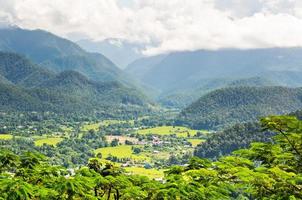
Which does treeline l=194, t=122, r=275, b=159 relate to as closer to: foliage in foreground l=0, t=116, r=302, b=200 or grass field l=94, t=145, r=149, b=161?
grass field l=94, t=145, r=149, b=161

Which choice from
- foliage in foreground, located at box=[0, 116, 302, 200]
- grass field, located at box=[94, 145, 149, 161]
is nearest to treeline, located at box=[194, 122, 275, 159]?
grass field, located at box=[94, 145, 149, 161]

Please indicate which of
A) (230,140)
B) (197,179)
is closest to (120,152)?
(230,140)

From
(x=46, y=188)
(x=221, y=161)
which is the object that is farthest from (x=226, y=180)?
Answer: (x=46, y=188)

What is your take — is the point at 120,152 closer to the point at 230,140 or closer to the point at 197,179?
the point at 230,140

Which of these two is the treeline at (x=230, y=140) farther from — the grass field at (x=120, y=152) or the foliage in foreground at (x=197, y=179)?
the foliage in foreground at (x=197, y=179)

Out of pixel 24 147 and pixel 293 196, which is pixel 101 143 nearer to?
pixel 24 147

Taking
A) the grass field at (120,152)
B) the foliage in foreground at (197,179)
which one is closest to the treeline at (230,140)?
the grass field at (120,152)
